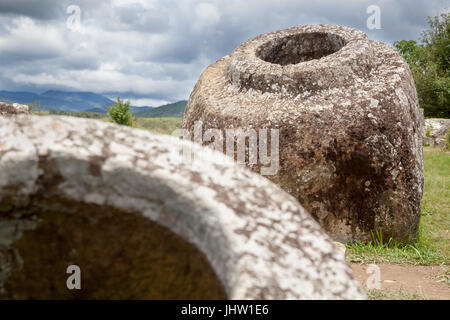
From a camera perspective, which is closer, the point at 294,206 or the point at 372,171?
the point at 294,206

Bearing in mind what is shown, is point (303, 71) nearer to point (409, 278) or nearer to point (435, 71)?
point (409, 278)

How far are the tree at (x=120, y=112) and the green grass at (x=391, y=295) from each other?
90.2 ft

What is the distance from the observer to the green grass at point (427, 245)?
523cm

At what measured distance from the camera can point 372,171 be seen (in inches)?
203

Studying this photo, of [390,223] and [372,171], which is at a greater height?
[372,171]

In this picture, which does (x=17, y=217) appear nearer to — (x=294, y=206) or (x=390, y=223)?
(x=294, y=206)

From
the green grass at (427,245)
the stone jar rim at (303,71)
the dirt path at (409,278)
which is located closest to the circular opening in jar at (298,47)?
the stone jar rim at (303,71)

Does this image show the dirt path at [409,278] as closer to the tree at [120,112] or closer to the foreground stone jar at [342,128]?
the foreground stone jar at [342,128]

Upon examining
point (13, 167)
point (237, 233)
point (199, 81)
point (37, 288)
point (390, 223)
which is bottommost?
point (390, 223)

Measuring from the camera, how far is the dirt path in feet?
14.1

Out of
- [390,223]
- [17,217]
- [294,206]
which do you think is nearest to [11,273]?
[17,217]

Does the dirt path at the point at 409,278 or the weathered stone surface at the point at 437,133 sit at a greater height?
the weathered stone surface at the point at 437,133

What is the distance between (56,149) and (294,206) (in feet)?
2.75

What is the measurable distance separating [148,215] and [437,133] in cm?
1828
